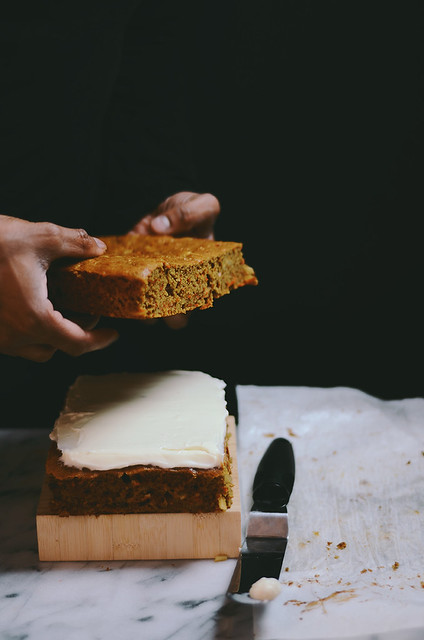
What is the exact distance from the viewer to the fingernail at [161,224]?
2430 millimetres

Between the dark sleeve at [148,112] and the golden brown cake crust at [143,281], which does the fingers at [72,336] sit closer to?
the golden brown cake crust at [143,281]

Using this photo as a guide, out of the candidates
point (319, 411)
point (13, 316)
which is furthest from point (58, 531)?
point (319, 411)

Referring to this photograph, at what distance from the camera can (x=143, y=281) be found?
63.8 inches

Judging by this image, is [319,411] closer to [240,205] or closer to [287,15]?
[240,205]

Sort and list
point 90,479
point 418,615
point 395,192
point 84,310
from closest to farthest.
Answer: point 418,615, point 90,479, point 84,310, point 395,192

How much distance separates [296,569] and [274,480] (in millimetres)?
252

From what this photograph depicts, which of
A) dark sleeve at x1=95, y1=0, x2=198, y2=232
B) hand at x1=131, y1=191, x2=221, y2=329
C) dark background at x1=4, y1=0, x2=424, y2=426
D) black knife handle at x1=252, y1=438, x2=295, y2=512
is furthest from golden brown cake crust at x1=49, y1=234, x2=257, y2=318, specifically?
dark background at x1=4, y1=0, x2=424, y2=426

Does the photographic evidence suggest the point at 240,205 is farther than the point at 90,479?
Yes

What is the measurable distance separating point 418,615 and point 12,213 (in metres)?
1.88

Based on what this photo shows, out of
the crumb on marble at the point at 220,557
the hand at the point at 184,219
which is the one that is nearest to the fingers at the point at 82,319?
the hand at the point at 184,219

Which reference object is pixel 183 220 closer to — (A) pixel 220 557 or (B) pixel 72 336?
(B) pixel 72 336

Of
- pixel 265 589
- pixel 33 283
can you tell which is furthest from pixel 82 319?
pixel 265 589

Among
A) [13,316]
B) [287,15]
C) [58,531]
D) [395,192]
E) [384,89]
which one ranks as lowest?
[58,531]

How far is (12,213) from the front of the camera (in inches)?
96.9
